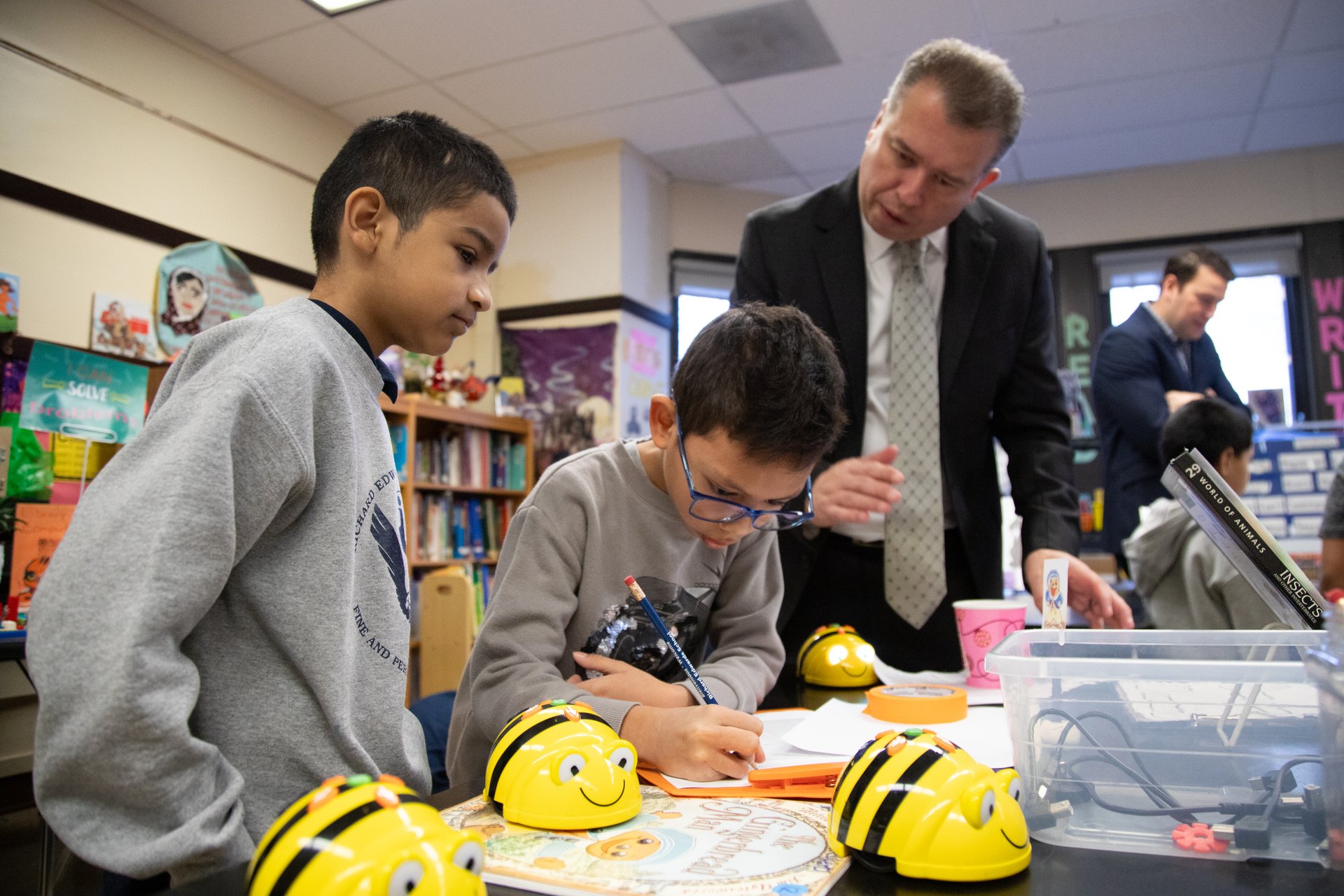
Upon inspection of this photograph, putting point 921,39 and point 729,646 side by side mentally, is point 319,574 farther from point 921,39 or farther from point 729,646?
point 921,39

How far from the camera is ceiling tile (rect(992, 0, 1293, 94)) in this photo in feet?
11.8

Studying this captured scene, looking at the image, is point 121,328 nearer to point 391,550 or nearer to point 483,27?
point 483,27

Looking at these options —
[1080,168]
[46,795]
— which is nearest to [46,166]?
[46,795]

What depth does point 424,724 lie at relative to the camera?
5.22 feet

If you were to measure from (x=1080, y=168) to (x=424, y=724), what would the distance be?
4934 mm

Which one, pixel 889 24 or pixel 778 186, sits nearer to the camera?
pixel 889 24

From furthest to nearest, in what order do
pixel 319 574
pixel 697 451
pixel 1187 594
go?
pixel 1187 594 < pixel 697 451 < pixel 319 574

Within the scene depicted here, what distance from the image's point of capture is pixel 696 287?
535 cm

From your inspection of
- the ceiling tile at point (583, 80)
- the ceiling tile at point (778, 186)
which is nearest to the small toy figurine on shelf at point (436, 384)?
the ceiling tile at point (583, 80)

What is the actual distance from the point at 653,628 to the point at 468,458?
3486 mm

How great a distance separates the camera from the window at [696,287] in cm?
529

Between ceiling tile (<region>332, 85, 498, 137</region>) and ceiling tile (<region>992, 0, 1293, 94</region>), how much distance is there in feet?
7.99

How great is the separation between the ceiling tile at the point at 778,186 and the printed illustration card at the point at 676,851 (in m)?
4.88

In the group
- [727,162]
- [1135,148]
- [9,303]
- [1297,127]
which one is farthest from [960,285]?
[1297,127]
